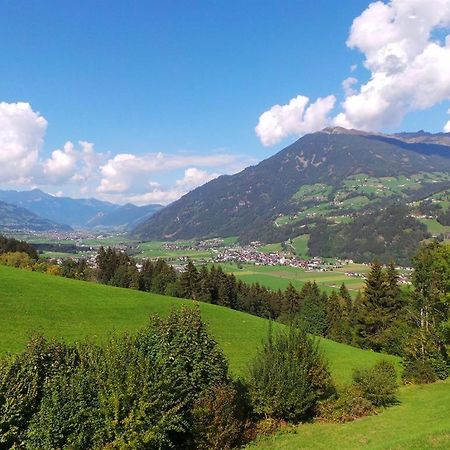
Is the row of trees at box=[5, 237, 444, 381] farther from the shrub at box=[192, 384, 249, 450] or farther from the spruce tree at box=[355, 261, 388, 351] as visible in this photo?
the shrub at box=[192, 384, 249, 450]

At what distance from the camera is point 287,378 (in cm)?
2405

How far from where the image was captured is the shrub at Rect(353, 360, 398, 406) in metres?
29.3

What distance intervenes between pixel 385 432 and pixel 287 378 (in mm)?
5703

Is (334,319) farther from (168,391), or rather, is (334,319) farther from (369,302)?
(168,391)

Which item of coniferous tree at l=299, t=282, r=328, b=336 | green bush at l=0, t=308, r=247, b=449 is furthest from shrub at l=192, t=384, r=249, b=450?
coniferous tree at l=299, t=282, r=328, b=336

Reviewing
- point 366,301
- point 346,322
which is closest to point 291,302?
point 346,322

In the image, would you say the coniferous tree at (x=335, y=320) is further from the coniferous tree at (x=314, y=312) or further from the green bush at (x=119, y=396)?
the green bush at (x=119, y=396)

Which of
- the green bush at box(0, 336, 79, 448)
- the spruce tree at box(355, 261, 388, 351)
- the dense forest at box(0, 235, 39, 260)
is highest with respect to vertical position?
the dense forest at box(0, 235, 39, 260)

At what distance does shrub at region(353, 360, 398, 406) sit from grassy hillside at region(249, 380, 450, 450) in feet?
2.83

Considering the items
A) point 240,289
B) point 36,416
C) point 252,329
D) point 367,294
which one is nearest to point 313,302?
point 240,289

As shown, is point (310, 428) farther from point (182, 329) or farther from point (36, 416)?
point (36, 416)

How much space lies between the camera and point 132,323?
39.6 m

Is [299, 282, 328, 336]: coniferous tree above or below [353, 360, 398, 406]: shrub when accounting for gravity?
below

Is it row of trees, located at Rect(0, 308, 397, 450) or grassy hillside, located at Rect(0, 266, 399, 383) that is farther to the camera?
grassy hillside, located at Rect(0, 266, 399, 383)
